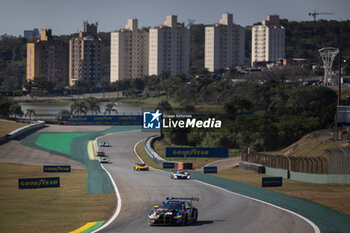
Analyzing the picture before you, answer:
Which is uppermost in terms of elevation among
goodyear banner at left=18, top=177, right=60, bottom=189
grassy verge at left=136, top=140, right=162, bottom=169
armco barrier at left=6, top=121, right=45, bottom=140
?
goodyear banner at left=18, top=177, right=60, bottom=189

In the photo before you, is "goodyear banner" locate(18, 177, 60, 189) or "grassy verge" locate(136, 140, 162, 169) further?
"grassy verge" locate(136, 140, 162, 169)

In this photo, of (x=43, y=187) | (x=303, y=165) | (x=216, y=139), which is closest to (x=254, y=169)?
(x=303, y=165)

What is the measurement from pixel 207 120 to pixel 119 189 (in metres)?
69.9

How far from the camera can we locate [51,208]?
3491cm

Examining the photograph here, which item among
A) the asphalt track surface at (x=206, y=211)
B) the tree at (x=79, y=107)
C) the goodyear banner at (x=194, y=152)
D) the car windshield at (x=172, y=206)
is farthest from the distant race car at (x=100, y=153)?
the tree at (x=79, y=107)

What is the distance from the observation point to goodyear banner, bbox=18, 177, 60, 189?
45.1m

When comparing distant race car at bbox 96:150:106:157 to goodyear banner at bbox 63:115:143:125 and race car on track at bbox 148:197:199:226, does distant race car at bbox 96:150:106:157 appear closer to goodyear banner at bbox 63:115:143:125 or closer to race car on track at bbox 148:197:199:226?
goodyear banner at bbox 63:115:143:125

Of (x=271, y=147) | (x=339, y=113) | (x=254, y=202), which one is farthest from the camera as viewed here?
(x=271, y=147)

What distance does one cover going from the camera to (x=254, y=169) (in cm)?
6869

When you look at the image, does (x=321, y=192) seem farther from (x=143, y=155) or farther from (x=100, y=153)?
(x=100, y=153)

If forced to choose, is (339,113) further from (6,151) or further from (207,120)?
(6,151)

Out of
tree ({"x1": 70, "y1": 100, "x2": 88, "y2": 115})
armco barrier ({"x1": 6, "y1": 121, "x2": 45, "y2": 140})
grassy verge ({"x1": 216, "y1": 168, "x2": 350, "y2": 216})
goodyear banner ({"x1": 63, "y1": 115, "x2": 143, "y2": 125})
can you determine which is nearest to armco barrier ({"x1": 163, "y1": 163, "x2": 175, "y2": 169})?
grassy verge ({"x1": 216, "y1": 168, "x2": 350, "y2": 216})

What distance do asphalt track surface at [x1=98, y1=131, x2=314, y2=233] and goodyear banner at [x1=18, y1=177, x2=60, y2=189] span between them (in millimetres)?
5800

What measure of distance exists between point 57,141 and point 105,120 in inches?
1302
